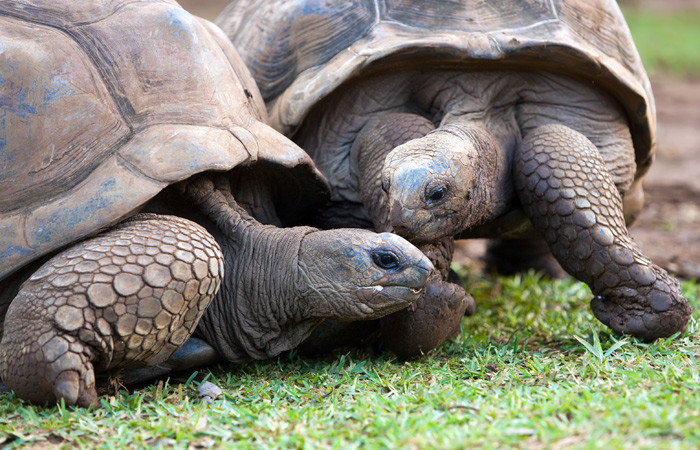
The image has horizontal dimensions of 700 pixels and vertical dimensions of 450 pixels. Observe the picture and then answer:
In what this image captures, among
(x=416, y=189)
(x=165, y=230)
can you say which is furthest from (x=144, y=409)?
(x=416, y=189)

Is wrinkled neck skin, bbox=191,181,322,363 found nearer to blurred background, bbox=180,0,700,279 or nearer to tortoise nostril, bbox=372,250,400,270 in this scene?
tortoise nostril, bbox=372,250,400,270

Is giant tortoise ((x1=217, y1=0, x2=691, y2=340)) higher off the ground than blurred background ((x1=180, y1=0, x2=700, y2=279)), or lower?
higher

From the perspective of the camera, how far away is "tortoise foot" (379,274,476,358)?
311cm

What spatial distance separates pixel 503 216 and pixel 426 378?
1.01 metres

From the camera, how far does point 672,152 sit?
28.5 feet

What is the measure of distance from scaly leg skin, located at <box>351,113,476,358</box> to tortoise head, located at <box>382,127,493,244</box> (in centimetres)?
14

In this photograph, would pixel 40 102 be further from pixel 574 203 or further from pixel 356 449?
pixel 574 203

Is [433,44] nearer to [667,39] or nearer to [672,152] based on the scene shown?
[672,152]

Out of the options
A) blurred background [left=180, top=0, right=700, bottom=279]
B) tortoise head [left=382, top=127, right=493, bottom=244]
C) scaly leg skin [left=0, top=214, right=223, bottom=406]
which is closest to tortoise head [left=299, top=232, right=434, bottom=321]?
tortoise head [left=382, top=127, right=493, bottom=244]

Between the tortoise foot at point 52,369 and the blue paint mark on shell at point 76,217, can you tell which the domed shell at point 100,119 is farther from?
the tortoise foot at point 52,369

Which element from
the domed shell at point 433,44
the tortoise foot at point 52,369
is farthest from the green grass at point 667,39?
the tortoise foot at point 52,369

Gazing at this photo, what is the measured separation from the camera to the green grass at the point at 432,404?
7.06ft

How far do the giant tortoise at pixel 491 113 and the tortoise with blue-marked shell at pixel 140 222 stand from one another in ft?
1.45

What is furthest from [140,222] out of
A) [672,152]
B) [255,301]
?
[672,152]
